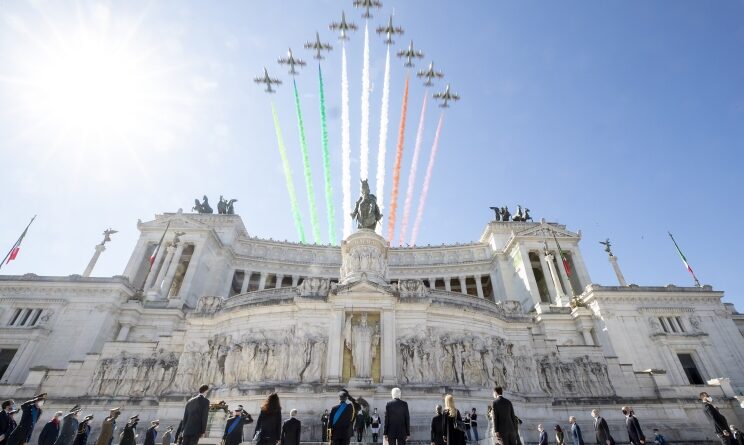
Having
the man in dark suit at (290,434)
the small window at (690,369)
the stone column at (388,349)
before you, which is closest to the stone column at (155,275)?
the stone column at (388,349)

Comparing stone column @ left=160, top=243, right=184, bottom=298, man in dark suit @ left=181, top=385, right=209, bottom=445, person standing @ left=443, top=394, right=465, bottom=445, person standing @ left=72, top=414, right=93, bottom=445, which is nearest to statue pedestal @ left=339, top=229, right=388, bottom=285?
person standing @ left=72, top=414, right=93, bottom=445

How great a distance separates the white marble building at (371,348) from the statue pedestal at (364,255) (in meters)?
0.11

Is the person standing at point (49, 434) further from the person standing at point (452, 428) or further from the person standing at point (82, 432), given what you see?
the person standing at point (452, 428)

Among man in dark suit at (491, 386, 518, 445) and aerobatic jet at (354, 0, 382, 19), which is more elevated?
aerobatic jet at (354, 0, 382, 19)

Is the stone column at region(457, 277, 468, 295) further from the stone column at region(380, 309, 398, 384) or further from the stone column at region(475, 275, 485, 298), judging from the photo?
the stone column at region(380, 309, 398, 384)

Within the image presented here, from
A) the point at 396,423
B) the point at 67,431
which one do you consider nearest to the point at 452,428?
the point at 396,423

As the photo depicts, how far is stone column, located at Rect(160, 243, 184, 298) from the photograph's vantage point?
150 feet

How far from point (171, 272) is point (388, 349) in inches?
1462

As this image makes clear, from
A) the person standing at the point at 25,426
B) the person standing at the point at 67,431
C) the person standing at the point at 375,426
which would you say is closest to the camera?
the person standing at the point at 25,426

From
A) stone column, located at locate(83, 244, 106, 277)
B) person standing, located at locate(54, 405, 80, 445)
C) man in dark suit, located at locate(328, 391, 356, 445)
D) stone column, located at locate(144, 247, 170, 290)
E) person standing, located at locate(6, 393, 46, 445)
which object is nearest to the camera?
man in dark suit, located at locate(328, 391, 356, 445)

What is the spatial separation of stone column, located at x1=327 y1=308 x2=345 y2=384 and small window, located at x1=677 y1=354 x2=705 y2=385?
3453 centimetres

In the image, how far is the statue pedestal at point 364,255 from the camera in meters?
25.2

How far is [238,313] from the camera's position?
2227 cm

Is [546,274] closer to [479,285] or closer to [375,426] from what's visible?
[479,285]
